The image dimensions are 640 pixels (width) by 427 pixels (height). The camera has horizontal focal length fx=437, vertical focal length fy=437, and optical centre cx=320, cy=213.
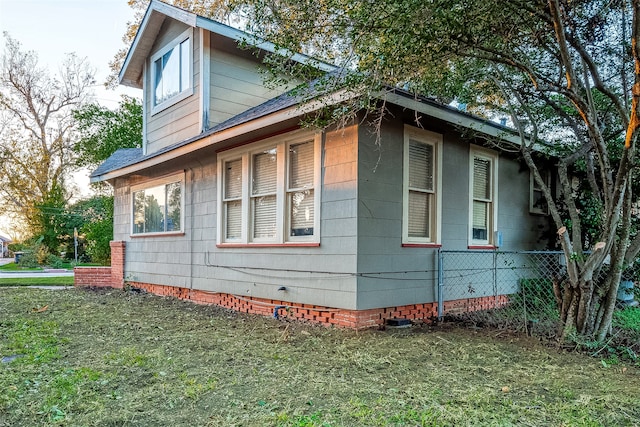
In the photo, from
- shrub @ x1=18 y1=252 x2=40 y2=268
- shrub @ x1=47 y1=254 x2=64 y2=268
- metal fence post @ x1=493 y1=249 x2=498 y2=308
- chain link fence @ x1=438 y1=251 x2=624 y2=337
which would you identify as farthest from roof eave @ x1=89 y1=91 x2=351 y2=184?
shrub @ x1=18 y1=252 x2=40 y2=268

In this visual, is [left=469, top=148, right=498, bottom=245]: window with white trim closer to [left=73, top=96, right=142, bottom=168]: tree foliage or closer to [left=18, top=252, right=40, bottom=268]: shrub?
[left=73, top=96, right=142, bottom=168]: tree foliage

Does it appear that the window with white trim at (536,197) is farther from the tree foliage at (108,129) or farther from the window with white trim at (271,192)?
the tree foliage at (108,129)

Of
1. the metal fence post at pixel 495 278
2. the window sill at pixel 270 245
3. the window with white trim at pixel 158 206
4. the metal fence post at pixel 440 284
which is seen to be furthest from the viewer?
the window with white trim at pixel 158 206

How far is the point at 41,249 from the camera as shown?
23422mm

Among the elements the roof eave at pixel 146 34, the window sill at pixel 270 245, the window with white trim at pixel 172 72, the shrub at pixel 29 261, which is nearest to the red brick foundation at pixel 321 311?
the window sill at pixel 270 245

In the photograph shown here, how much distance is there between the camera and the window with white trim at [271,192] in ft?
20.0

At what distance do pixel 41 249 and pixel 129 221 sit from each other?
1665cm

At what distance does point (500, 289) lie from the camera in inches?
294

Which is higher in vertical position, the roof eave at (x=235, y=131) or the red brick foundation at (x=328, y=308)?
the roof eave at (x=235, y=131)

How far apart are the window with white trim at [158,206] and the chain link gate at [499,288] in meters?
5.17

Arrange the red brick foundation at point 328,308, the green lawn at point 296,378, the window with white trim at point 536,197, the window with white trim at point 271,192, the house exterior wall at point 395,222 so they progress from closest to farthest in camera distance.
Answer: the green lawn at point 296,378 < the house exterior wall at point 395,222 < the red brick foundation at point 328,308 < the window with white trim at point 271,192 < the window with white trim at point 536,197

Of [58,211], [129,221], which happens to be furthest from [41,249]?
[129,221]

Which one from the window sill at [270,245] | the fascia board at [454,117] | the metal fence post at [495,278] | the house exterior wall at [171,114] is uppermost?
the house exterior wall at [171,114]

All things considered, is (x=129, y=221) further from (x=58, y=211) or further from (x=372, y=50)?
(x=58, y=211)
